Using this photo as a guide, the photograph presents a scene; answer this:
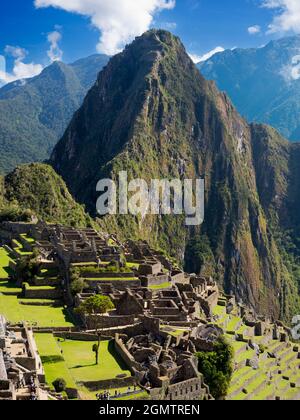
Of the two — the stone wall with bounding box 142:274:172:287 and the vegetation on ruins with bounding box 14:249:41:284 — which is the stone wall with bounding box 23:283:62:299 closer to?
the vegetation on ruins with bounding box 14:249:41:284

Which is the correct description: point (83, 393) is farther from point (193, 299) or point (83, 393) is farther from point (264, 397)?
point (193, 299)

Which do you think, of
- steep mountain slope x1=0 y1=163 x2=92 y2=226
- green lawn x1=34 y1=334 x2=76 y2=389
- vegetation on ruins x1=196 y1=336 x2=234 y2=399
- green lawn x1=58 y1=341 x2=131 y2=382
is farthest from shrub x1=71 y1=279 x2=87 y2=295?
steep mountain slope x1=0 y1=163 x2=92 y2=226

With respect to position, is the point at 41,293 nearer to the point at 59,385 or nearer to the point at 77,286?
the point at 77,286

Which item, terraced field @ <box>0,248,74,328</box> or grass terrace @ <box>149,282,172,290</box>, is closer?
terraced field @ <box>0,248,74,328</box>

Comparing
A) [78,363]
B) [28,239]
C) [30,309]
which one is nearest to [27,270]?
[30,309]
